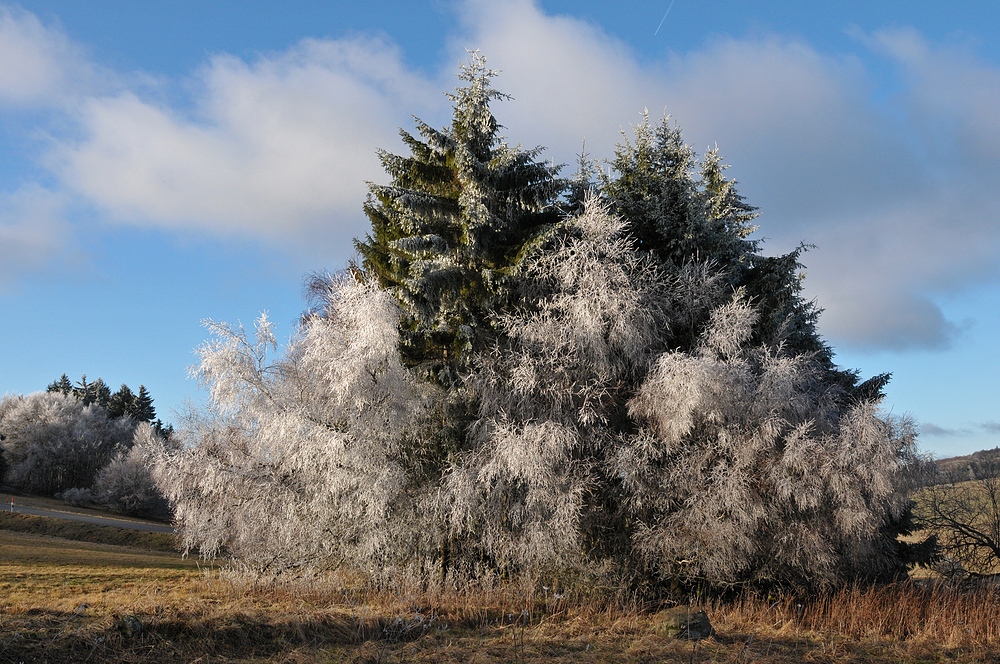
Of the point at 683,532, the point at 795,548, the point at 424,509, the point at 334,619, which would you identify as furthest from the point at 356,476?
the point at 795,548

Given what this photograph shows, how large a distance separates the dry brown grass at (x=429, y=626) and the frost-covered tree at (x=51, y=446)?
2152 inches

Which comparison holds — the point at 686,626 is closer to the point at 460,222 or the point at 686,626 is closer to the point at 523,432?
the point at 523,432

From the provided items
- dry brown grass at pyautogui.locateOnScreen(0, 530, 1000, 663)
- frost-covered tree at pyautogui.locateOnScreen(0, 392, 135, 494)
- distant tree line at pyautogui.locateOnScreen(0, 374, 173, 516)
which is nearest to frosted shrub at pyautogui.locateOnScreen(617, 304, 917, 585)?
dry brown grass at pyautogui.locateOnScreen(0, 530, 1000, 663)

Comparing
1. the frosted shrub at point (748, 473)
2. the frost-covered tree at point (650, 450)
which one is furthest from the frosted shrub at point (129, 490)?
the frosted shrub at point (748, 473)

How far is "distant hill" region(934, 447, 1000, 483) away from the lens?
1816 cm

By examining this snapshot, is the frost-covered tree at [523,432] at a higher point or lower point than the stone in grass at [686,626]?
higher

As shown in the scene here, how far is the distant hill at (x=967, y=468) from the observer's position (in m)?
18.2

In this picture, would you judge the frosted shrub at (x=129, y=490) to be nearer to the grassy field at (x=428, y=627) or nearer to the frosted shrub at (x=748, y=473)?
the grassy field at (x=428, y=627)

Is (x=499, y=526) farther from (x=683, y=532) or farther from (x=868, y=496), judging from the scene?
(x=868, y=496)

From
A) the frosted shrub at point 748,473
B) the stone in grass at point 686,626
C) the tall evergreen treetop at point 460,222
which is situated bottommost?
the stone in grass at point 686,626

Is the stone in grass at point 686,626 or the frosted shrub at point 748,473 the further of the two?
the frosted shrub at point 748,473

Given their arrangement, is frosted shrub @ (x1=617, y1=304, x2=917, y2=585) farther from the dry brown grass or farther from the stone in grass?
the stone in grass

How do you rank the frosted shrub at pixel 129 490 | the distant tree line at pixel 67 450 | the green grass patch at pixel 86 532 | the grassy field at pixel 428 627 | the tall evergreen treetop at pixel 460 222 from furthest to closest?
1. the distant tree line at pixel 67 450
2. the frosted shrub at pixel 129 490
3. the green grass patch at pixel 86 532
4. the tall evergreen treetop at pixel 460 222
5. the grassy field at pixel 428 627

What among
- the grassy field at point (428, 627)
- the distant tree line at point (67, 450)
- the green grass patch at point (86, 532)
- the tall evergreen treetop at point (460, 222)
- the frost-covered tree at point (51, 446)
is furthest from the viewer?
the frost-covered tree at point (51, 446)
